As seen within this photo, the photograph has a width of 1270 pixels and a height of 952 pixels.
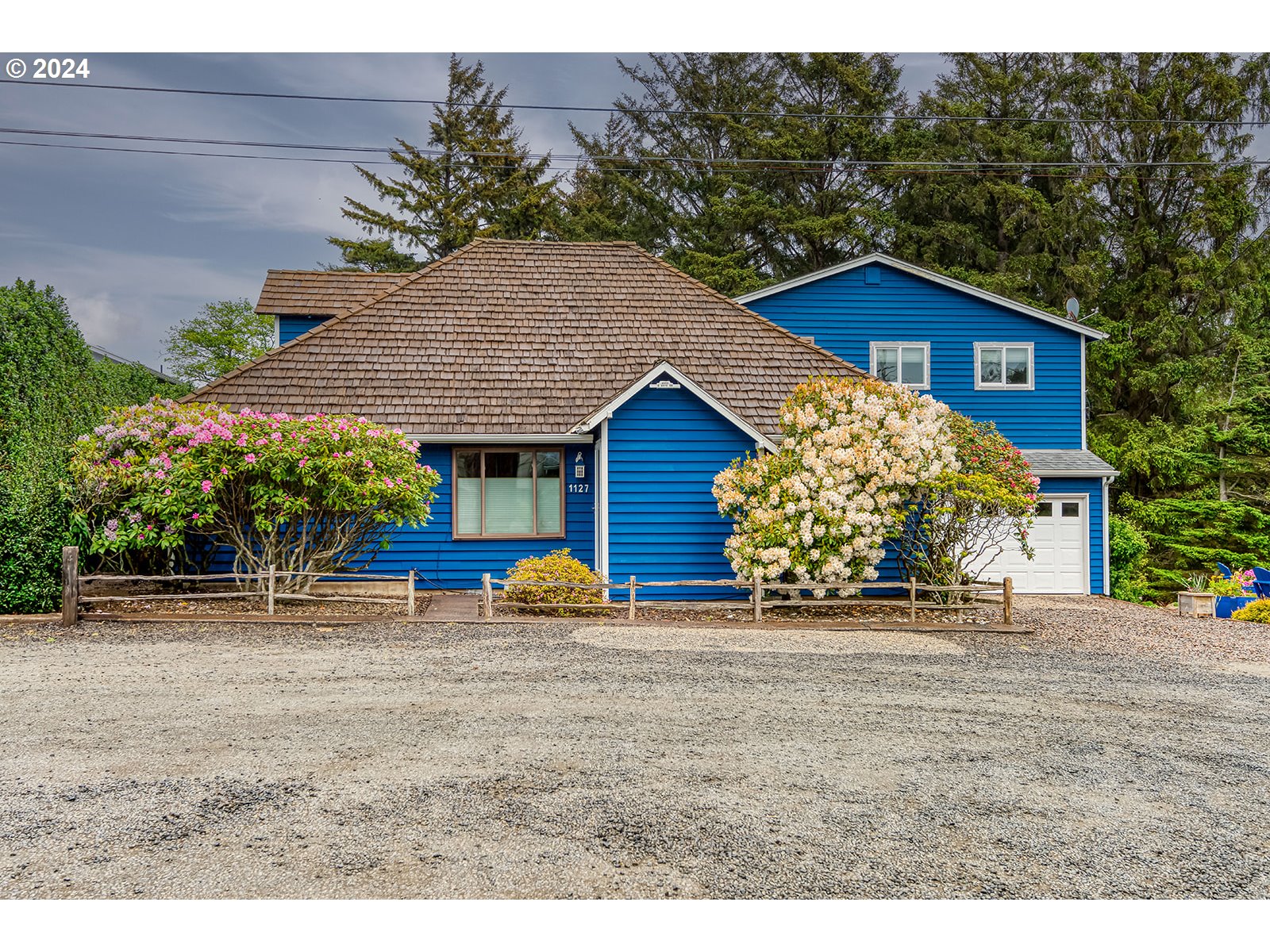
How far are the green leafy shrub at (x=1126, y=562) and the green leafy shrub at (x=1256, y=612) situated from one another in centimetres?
314

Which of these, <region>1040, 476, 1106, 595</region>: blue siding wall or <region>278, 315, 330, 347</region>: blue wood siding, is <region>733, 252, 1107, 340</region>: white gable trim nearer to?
<region>1040, 476, 1106, 595</region>: blue siding wall

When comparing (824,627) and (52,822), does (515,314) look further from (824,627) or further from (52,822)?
(52,822)

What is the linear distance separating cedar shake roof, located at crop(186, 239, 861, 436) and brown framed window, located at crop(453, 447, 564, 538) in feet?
2.19

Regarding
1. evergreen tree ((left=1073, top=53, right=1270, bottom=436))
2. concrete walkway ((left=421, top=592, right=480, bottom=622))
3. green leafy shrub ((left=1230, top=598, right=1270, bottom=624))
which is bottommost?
green leafy shrub ((left=1230, top=598, right=1270, bottom=624))

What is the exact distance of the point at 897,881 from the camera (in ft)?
12.5

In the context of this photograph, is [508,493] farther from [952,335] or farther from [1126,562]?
[1126,562]

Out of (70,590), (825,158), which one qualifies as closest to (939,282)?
(825,158)

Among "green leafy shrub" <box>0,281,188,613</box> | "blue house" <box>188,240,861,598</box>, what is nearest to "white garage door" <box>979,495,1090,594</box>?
"blue house" <box>188,240,861,598</box>

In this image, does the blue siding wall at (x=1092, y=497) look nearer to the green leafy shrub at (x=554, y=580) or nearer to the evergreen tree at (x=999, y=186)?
the green leafy shrub at (x=554, y=580)

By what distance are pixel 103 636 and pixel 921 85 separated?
29.6m

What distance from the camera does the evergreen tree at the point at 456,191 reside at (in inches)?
1168

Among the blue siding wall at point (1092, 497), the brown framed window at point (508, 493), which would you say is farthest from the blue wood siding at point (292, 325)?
the blue siding wall at point (1092, 497)

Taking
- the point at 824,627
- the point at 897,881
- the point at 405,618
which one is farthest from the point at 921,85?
Result: the point at 897,881

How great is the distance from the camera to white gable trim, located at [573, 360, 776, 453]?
1228 cm
